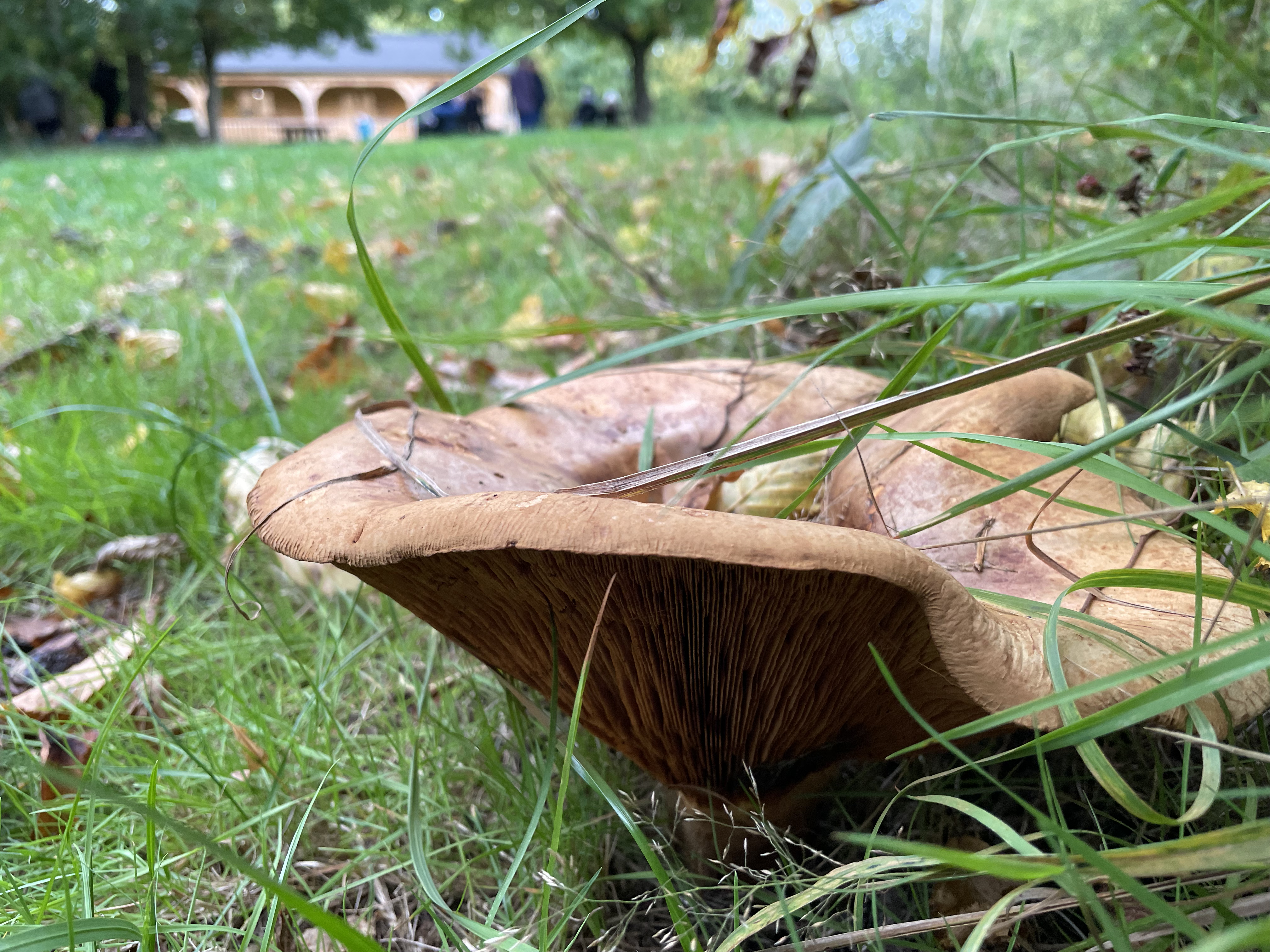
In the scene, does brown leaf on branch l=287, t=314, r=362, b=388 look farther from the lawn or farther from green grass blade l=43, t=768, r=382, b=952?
green grass blade l=43, t=768, r=382, b=952

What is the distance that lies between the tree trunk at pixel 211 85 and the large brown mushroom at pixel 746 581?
2456 cm

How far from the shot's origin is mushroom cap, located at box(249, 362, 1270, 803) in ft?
2.12

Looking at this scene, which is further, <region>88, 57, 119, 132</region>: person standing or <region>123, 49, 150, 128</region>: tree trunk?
<region>123, 49, 150, 128</region>: tree trunk

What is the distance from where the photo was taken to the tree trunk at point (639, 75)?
24047mm

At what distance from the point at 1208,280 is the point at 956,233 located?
1.64 m

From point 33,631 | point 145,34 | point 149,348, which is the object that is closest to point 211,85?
point 145,34

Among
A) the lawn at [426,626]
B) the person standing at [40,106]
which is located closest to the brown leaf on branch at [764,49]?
the lawn at [426,626]

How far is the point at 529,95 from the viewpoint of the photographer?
20.8m

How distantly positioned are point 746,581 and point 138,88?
94.5ft

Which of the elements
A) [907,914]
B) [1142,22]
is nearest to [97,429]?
[907,914]

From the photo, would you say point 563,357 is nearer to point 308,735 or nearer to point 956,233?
point 956,233

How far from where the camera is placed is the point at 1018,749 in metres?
0.68

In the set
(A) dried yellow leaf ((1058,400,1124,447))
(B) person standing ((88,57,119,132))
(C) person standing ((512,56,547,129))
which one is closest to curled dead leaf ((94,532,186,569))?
(A) dried yellow leaf ((1058,400,1124,447))

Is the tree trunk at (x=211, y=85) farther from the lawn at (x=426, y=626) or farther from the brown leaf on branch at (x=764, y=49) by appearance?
the brown leaf on branch at (x=764, y=49)
